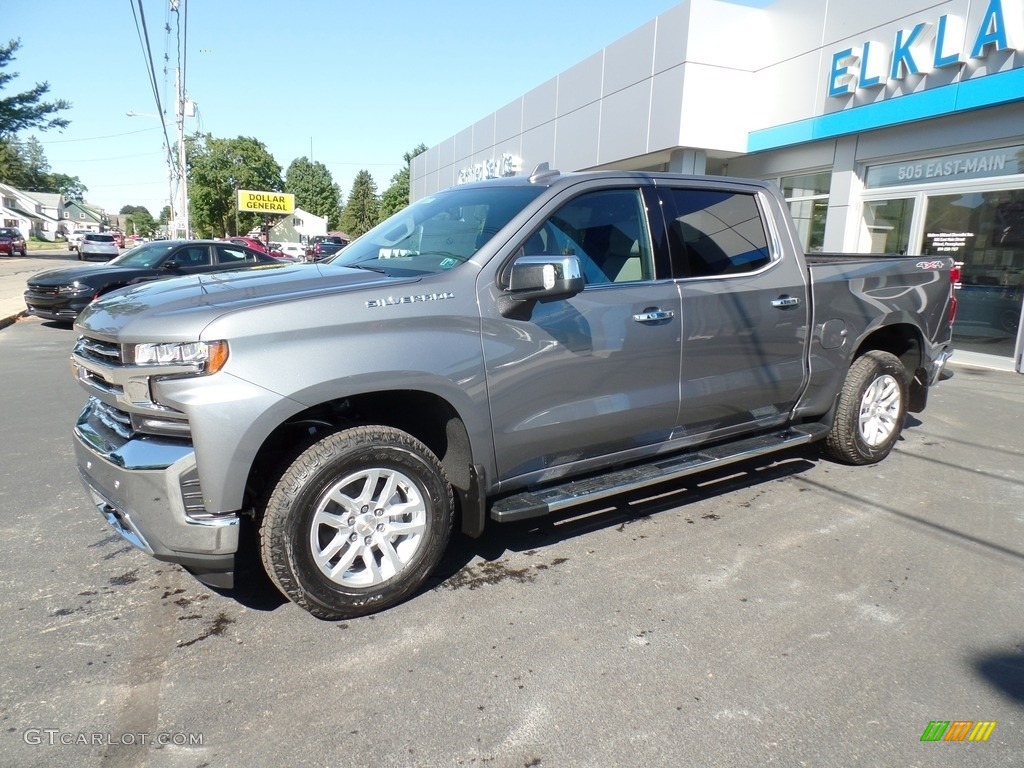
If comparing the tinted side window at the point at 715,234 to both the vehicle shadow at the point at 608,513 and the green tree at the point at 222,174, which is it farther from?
the green tree at the point at 222,174

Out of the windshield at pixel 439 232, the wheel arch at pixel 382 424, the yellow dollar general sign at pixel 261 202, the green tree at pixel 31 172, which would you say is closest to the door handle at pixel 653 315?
the windshield at pixel 439 232

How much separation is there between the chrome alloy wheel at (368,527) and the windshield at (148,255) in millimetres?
10462

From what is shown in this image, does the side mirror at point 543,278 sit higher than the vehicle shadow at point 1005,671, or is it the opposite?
the side mirror at point 543,278

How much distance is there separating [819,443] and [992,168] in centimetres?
710

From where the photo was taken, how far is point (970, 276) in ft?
34.6

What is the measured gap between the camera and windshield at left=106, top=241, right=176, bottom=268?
468 inches

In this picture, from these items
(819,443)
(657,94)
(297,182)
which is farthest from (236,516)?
(297,182)

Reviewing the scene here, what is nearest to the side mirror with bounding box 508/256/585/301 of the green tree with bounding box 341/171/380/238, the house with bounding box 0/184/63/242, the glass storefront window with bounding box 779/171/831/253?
the glass storefront window with bounding box 779/171/831/253

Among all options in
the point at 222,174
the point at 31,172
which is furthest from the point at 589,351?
the point at 31,172

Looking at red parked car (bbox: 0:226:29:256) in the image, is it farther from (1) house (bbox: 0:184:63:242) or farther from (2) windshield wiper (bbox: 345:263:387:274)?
(2) windshield wiper (bbox: 345:263:387:274)

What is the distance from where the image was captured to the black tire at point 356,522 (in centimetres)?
288

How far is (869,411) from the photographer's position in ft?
17.1

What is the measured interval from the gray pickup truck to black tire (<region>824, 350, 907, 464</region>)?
1.24 feet

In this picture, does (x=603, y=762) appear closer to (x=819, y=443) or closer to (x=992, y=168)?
(x=819, y=443)
